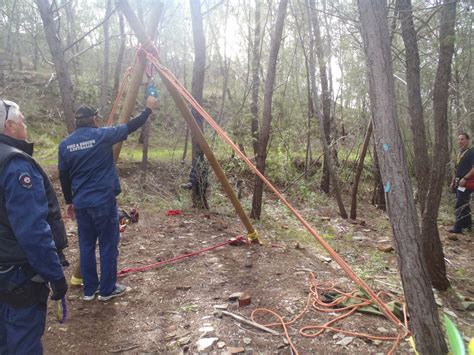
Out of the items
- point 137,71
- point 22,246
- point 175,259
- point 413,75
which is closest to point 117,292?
point 175,259

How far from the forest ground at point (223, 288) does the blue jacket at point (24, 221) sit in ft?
4.33

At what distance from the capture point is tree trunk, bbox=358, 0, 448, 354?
2436 mm

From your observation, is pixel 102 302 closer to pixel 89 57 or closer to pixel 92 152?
pixel 92 152

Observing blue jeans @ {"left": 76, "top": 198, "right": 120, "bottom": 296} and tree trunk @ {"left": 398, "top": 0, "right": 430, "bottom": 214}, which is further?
tree trunk @ {"left": 398, "top": 0, "right": 430, "bottom": 214}

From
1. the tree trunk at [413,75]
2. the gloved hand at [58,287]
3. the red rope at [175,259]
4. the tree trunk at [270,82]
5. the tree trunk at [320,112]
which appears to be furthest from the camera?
the tree trunk at [320,112]

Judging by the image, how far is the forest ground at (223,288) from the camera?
325 cm

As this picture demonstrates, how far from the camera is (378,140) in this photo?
2.49 metres

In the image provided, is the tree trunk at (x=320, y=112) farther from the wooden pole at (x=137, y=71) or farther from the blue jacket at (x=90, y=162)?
the blue jacket at (x=90, y=162)

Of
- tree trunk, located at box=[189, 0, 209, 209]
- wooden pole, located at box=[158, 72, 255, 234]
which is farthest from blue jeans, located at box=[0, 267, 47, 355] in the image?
tree trunk, located at box=[189, 0, 209, 209]

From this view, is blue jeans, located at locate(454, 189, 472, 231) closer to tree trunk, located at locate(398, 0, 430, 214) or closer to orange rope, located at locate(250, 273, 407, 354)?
tree trunk, located at locate(398, 0, 430, 214)

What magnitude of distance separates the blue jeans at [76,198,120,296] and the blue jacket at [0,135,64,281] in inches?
54.7

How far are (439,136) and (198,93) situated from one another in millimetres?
4644

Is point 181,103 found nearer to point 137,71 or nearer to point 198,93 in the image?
point 137,71

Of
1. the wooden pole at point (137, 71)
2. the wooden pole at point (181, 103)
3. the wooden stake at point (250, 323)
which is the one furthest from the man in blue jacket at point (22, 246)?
the wooden pole at point (181, 103)
